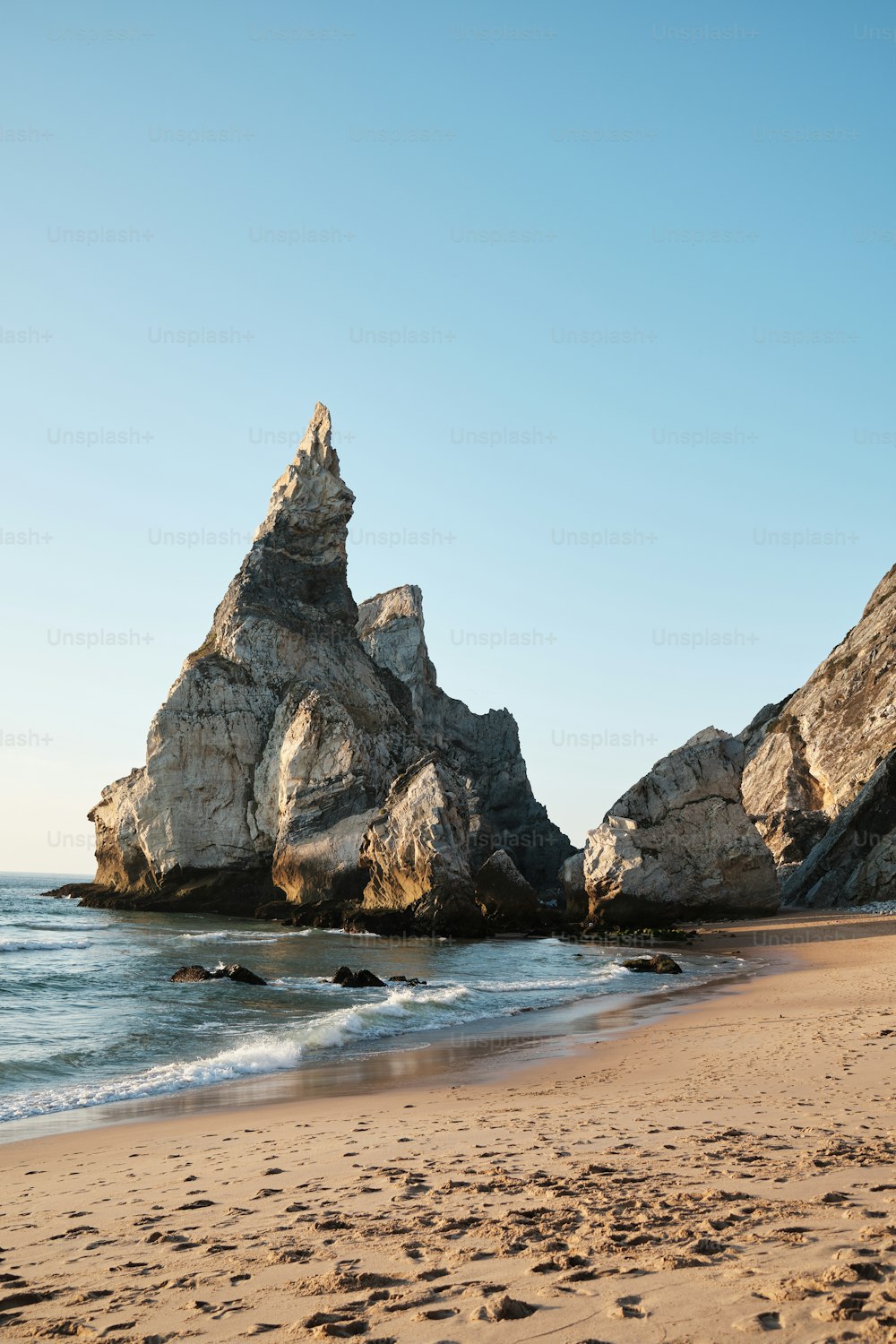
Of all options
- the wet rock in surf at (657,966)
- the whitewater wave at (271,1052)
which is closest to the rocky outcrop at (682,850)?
the wet rock in surf at (657,966)

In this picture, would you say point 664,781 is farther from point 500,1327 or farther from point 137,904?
point 500,1327

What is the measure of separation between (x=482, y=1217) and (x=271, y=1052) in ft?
31.7

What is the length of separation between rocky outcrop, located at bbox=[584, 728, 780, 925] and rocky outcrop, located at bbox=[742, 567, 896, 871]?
12693 millimetres

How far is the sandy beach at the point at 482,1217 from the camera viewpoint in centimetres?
400

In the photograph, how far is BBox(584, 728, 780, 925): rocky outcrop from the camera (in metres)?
44.2

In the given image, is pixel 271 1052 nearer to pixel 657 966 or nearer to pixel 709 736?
pixel 657 966

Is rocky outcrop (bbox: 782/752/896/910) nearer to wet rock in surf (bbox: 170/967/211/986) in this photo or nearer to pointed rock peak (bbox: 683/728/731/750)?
pointed rock peak (bbox: 683/728/731/750)

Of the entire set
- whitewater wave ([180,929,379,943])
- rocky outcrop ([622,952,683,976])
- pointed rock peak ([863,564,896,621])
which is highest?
pointed rock peak ([863,564,896,621])

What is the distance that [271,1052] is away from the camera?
14.4 meters

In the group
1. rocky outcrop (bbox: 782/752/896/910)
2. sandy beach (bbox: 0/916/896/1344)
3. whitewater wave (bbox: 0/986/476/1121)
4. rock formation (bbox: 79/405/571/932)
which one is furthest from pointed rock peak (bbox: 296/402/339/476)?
sandy beach (bbox: 0/916/896/1344)

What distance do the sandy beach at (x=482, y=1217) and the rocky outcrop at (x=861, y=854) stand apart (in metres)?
36.9

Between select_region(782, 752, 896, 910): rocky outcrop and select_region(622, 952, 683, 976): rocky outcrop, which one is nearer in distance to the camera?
select_region(622, 952, 683, 976): rocky outcrop

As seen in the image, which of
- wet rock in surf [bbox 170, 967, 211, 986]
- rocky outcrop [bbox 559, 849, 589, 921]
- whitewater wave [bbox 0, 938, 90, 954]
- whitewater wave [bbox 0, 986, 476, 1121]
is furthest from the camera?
rocky outcrop [bbox 559, 849, 589, 921]


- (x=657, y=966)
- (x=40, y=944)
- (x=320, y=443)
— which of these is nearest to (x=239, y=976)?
(x=657, y=966)
